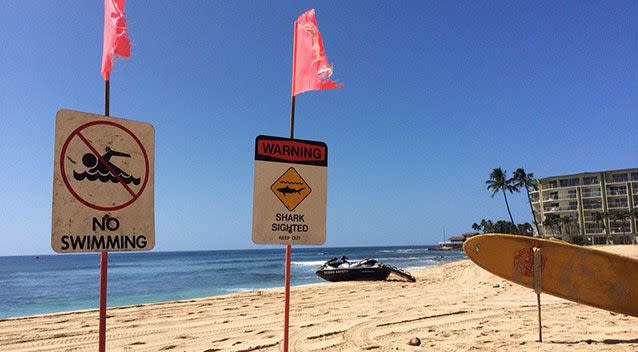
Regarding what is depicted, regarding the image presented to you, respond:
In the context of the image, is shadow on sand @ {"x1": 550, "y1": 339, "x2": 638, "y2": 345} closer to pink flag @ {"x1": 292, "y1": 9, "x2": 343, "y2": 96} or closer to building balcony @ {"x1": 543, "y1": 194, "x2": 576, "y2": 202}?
pink flag @ {"x1": 292, "y1": 9, "x2": 343, "y2": 96}

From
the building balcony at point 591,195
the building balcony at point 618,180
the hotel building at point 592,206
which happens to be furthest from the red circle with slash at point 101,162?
the building balcony at point 591,195

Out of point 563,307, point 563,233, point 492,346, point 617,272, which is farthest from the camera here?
point 563,233

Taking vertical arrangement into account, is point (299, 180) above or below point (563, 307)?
above

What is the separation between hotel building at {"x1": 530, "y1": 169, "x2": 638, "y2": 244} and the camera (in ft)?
232

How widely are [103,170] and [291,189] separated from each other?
1.68 metres

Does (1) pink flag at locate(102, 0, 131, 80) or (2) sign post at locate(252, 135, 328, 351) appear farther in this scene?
(2) sign post at locate(252, 135, 328, 351)

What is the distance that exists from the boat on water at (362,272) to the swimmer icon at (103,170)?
20.3 metres

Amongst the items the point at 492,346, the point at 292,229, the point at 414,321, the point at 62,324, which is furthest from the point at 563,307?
the point at 62,324

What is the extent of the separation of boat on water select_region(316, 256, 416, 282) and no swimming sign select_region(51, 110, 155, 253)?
20.2m

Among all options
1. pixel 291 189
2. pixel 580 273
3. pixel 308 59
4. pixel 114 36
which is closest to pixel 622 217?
pixel 580 273

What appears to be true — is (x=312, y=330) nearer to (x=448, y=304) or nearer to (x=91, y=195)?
(x=448, y=304)

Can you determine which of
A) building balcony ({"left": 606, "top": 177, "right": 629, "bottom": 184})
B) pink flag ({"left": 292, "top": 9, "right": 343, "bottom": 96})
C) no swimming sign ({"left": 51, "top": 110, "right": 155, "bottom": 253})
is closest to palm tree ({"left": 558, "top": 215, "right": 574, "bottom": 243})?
building balcony ({"left": 606, "top": 177, "right": 629, "bottom": 184})

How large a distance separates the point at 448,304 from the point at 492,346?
17.1 feet

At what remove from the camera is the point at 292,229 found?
3805 millimetres
